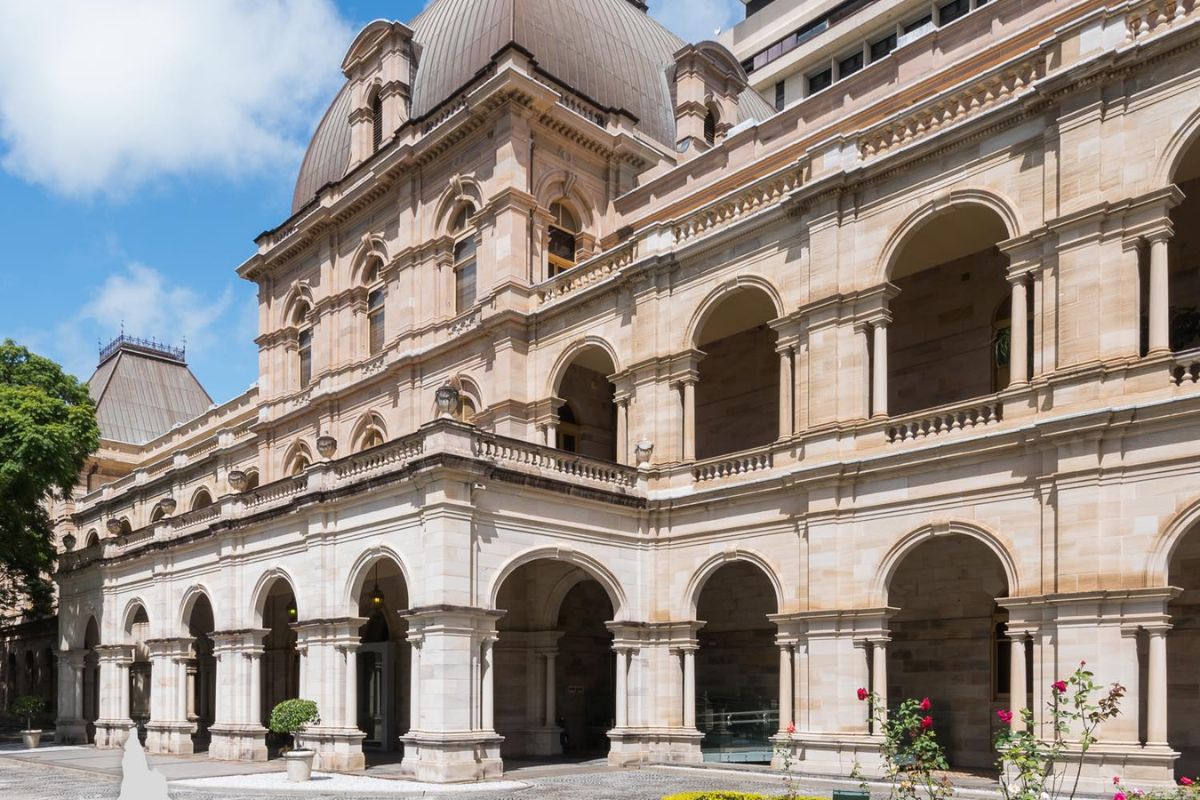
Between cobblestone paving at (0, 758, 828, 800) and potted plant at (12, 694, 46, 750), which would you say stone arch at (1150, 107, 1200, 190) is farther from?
potted plant at (12, 694, 46, 750)

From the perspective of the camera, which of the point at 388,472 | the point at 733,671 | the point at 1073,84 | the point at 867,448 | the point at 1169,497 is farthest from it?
the point at 733,671

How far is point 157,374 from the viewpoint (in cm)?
5988

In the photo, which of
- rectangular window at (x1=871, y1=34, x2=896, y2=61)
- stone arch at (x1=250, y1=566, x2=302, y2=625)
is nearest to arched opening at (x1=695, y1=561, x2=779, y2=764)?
stone arch at (x1=250, y1=566, x2=302, y2=625)

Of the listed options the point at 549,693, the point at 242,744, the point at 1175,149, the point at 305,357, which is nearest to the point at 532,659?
the point at 549,693

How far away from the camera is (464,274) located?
29.8 metres

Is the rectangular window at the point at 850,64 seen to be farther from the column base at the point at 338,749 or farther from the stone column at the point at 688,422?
the column base at the point at 338,749

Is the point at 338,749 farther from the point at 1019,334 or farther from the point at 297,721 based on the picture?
the point at 1019,334

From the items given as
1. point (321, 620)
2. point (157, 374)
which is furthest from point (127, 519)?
point (321, 620)

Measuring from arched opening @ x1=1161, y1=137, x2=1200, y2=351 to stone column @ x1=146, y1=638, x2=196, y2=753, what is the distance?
82.4 feet

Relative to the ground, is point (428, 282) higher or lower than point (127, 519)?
higher

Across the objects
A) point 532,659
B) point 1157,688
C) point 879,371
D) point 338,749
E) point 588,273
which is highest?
point 588,273

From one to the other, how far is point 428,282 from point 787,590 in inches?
581

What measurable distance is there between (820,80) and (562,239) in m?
20.3

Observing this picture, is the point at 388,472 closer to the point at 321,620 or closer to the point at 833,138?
the point at 321,620
